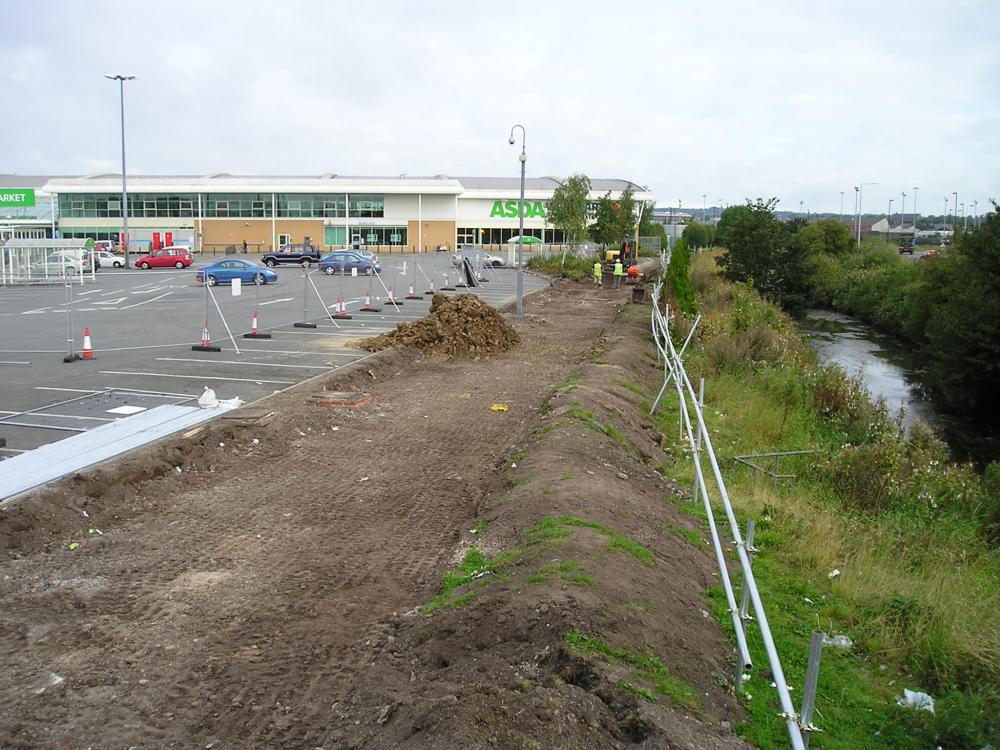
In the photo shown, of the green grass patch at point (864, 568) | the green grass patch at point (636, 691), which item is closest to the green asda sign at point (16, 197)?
the green grass patch at point (864, 568)

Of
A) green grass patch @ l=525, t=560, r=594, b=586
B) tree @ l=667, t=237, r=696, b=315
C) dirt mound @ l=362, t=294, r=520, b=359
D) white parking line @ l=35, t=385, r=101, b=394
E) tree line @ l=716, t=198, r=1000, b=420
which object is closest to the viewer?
green grass patch @ l=525, t=560, r=594, b=586

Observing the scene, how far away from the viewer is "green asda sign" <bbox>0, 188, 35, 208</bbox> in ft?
179

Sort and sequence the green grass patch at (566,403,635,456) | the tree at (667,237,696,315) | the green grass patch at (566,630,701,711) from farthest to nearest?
the tree at (667,237,696,315) → the green grass patch at (566,403,635,456) → the green grass patch at (566,630,701,711)

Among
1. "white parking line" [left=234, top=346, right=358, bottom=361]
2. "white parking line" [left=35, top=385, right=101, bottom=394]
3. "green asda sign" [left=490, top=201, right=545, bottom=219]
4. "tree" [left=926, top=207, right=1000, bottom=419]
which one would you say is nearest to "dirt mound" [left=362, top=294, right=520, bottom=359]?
"white parking line" [left=234, top=346, right=358, bottom=361]

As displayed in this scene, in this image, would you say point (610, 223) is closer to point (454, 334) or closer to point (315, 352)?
point (454, 334)

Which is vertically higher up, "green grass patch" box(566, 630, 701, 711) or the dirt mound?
the dirt mound

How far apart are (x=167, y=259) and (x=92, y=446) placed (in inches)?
1984

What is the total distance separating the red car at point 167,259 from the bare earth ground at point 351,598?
48816mm

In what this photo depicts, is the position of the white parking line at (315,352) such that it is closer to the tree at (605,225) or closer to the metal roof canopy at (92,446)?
the metal roof canopy at (92,446)

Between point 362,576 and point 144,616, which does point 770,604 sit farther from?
point 144,616

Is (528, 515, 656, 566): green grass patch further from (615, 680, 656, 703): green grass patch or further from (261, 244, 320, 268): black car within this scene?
(261, 244, 320, 268): black car

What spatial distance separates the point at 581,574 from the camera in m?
6.65

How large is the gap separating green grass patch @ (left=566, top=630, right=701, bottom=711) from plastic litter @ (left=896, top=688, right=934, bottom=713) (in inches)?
71.2

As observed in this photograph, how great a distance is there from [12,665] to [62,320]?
24344 mm
